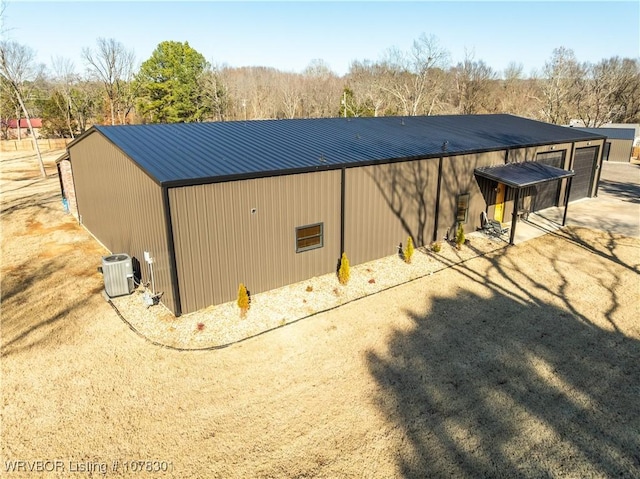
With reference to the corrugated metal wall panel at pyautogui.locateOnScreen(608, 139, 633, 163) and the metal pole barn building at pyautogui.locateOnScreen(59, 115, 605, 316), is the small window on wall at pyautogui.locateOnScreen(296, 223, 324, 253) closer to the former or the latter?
the metal pole barn building at pyautogui.locateOnScreen(59, 115, 605, 316)

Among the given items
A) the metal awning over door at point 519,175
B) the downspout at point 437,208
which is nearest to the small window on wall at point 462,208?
the metal awning over door at point 519,175

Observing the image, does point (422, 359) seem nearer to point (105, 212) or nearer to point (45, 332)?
point (45, 332)

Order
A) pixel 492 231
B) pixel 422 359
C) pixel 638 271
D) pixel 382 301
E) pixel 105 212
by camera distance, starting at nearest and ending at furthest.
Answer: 1. pixel 422 359
2. pixel 382 301
3. pixel 638 271
4. pixel 105 212
5. pixel 492 231

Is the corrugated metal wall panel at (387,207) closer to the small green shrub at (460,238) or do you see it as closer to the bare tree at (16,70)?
the small green shrub at (460,238)

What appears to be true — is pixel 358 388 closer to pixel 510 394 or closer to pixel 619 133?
pixel 510 394

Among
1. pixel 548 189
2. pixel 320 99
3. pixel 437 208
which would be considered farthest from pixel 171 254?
pixel 320 99

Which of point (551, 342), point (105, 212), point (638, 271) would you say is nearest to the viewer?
point (551, 342)

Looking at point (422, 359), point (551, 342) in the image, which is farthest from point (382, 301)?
point (551, 342)

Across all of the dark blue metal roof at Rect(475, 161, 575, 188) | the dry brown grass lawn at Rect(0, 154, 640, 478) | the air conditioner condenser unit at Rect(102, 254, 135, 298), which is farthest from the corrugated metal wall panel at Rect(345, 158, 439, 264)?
the air conditioner condenser unit at Rect(102, 254, 135, 298)
